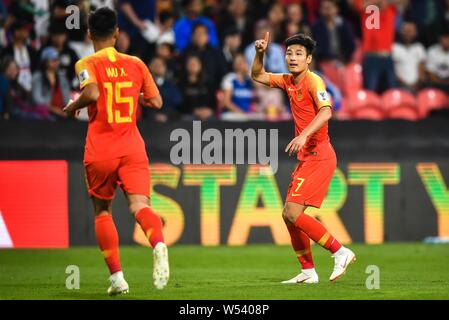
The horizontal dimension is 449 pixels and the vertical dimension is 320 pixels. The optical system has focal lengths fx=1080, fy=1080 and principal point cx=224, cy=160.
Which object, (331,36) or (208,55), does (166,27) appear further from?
(331,36)

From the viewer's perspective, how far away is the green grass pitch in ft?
30.3

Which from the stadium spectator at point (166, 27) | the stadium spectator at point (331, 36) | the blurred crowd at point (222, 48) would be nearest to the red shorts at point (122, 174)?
the blurred crowd at point (222, 48)

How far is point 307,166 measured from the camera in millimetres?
10031

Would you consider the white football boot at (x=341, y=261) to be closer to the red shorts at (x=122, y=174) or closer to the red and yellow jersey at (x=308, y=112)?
the red and yellow jersey at (x=308, y=112)

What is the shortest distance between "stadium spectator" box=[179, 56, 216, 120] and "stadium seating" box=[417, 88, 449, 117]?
3465 millimetres

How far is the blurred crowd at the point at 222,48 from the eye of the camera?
15.9 meters

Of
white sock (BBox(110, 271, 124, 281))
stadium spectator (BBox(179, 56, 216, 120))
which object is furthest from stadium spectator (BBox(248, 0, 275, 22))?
white sock (BBox(110, 271, 124, 281))

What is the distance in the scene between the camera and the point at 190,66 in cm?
1636

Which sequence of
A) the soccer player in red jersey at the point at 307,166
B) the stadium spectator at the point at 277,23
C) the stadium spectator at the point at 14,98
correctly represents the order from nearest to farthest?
1. the soccer player in red jersey at the point at 307,166
2. the stadium spectator at the point at 14,98
3. the stadium spectator at the point at 277,23

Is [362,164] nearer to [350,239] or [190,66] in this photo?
[350,239]

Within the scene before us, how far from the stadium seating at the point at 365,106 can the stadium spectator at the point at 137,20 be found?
3348mm

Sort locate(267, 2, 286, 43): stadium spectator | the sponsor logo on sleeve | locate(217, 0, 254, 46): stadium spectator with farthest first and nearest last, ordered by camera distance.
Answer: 1. locate(217, 0, 254, 46): stadium spectator
2. locate(267, 2, 286, 43): stadium spectator
3. the sponsor logo on sleeve

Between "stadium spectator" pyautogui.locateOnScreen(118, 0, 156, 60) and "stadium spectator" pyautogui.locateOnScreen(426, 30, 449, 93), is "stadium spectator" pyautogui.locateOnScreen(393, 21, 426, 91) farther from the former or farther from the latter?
"stadium spectator" pyautogui.locateOnScreen(118, 0, 156, 60)
